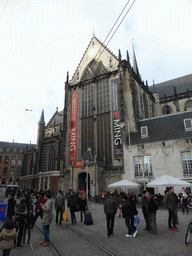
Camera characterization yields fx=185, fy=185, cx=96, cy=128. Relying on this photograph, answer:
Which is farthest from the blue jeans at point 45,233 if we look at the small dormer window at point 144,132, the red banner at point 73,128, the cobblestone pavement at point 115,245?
the red banner at point 73,128

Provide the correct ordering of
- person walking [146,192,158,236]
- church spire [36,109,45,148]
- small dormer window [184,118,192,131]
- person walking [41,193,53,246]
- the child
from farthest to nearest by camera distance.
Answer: church spire [36,109,45,148] < small dormer window [184,118,192,131] < person walking [146,192,158,236] < person walking [41,193,53,246] < the child

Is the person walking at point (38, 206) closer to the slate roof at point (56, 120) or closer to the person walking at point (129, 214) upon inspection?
the person walking at point (129, 214)

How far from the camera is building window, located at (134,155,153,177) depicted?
898 inches

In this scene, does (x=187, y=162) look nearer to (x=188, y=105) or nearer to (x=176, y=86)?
(x=188, y=105)

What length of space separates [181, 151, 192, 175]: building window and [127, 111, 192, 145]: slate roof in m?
2.01

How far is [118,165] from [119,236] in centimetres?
2213

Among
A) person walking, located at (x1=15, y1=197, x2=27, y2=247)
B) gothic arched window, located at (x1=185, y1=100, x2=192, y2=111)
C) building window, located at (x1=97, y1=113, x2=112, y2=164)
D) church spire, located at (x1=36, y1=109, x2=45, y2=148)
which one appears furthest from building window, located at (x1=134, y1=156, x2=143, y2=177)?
church spire, located at (x1=36, y1=109, x2=45, y2=148)

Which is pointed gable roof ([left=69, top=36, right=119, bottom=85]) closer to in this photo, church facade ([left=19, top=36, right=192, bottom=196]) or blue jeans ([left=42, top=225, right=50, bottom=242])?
church facade ([left=19, top=36, right=192, bottom=196])

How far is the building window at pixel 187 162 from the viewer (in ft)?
67.6

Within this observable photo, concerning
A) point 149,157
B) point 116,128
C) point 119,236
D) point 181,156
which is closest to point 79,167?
point 116,128

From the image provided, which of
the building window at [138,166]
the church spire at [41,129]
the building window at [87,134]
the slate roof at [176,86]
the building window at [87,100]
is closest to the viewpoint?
the building window at [138,166]

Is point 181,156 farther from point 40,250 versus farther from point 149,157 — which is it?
point 40,250

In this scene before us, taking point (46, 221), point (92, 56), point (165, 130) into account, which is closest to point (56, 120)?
point (92, 56)

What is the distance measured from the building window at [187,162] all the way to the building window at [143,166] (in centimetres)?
378
